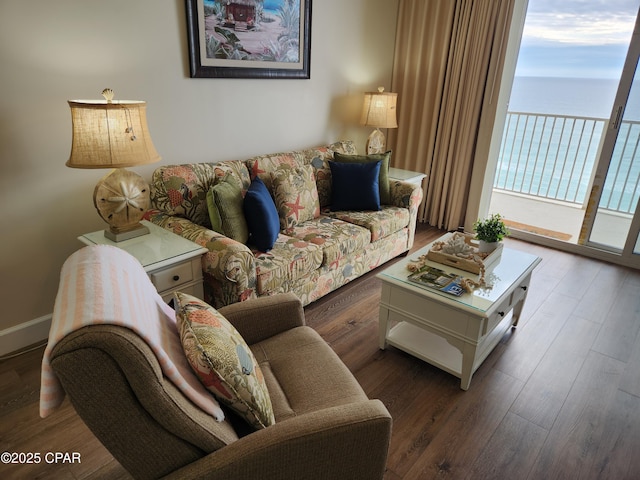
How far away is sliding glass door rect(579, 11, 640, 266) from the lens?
338 centimetres

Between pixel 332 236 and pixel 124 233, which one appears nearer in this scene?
pixel 124 233

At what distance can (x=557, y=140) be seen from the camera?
15.7 feet

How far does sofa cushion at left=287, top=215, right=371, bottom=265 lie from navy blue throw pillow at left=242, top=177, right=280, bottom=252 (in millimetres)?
303

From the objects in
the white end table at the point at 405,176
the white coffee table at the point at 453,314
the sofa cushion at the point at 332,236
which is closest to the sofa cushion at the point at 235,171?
the sofa cushion at the point at 332,236

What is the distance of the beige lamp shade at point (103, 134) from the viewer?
189cm

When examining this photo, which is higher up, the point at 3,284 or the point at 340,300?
the point at 3,284

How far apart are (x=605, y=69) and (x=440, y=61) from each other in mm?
1458

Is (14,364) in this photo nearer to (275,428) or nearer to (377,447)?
(275,428)

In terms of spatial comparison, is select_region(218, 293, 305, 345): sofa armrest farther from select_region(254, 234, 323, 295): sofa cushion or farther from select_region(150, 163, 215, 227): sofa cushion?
select_region(150, 163, 215, 227): sofa cushion

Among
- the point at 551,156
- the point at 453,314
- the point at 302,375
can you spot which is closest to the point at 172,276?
the point at 302,375

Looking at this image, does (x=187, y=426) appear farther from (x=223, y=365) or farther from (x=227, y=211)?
(x=227, y=211)

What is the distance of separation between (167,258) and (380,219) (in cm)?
169

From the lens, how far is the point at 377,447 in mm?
1192

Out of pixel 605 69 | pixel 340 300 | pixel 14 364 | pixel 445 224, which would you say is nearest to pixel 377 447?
pixel 340 300
